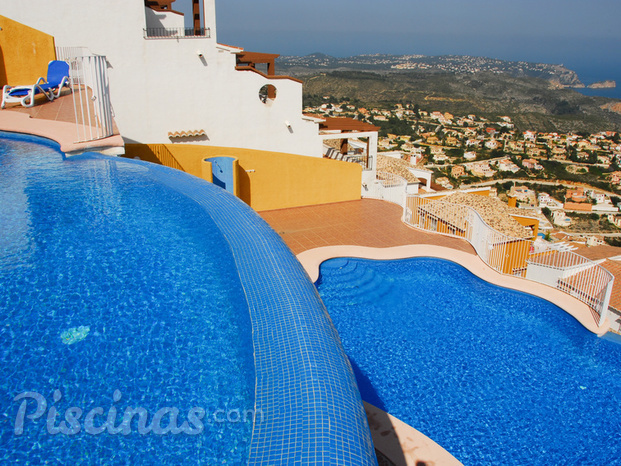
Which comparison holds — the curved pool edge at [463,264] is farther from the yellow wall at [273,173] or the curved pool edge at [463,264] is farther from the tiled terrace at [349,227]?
the yellow wall at [273,173]

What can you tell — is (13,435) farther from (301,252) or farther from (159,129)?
(159,129)

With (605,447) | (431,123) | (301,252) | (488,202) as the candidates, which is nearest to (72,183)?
(301,252)

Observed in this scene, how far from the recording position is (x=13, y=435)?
368 centimetres

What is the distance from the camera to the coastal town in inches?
1807

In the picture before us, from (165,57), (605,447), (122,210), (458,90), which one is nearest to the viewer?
(605,447)

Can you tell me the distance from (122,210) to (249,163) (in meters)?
5.90

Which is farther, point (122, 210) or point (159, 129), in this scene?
point (159, 129)

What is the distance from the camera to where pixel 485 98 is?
11544 cm

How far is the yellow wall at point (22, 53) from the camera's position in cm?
1263

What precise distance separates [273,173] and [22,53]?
7653 millimetres

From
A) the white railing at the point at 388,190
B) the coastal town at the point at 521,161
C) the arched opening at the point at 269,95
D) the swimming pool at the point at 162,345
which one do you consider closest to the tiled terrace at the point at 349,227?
the white railing at the point at 388,190

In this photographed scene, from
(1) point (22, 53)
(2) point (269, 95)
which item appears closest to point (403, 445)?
(2) point (269, 95)

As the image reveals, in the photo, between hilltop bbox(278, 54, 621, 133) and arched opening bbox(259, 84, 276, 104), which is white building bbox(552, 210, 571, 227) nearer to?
arched opening bbox(259, 84, 276, 104)

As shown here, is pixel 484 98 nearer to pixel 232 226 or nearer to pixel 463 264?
pixel 463 264
